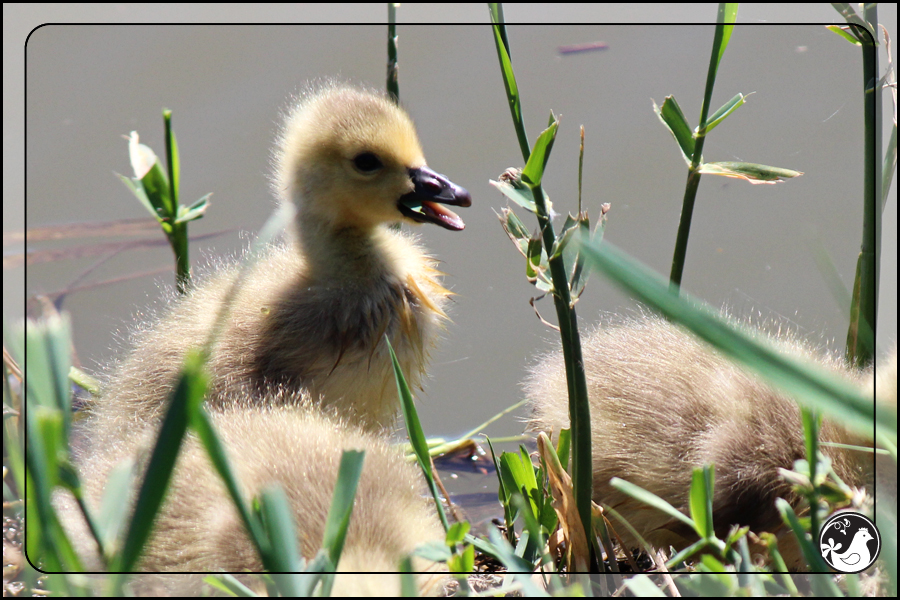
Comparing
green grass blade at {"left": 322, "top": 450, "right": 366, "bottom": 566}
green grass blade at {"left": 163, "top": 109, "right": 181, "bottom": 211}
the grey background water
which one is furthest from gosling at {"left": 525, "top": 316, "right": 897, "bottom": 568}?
green grass blade at {"left": 163, "top": 109, "right": 181, "bottom": 211}

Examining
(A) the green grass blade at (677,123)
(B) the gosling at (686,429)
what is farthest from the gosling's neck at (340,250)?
(A) the green grass blade at (677,123)

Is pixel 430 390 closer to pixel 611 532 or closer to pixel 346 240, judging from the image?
pixel 346 240

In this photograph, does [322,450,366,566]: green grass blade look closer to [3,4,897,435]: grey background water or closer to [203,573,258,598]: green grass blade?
[203,573,258,598]: green grass blade

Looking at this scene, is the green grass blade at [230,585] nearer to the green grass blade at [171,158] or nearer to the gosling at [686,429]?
the gosling at [686,429]

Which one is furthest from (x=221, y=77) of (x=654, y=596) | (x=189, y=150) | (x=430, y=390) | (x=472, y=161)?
(x=654, y=596)

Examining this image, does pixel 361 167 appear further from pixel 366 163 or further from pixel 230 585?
pixel 230 585

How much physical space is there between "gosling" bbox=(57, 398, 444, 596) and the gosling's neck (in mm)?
369

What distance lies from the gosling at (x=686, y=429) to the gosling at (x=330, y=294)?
0.83ft

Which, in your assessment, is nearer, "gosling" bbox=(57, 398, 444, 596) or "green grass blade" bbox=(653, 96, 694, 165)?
"gosling" bbox=(57, 398, 444, 596)

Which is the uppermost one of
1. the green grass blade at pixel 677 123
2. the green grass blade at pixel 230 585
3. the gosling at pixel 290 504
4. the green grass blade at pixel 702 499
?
the green grass blade at pixel 677 123

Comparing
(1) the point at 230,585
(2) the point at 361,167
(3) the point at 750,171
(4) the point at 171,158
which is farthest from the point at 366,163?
(1) the point at 230,585

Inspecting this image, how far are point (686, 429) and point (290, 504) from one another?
20.8 inches

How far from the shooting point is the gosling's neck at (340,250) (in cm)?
133

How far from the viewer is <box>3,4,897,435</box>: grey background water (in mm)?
1259
